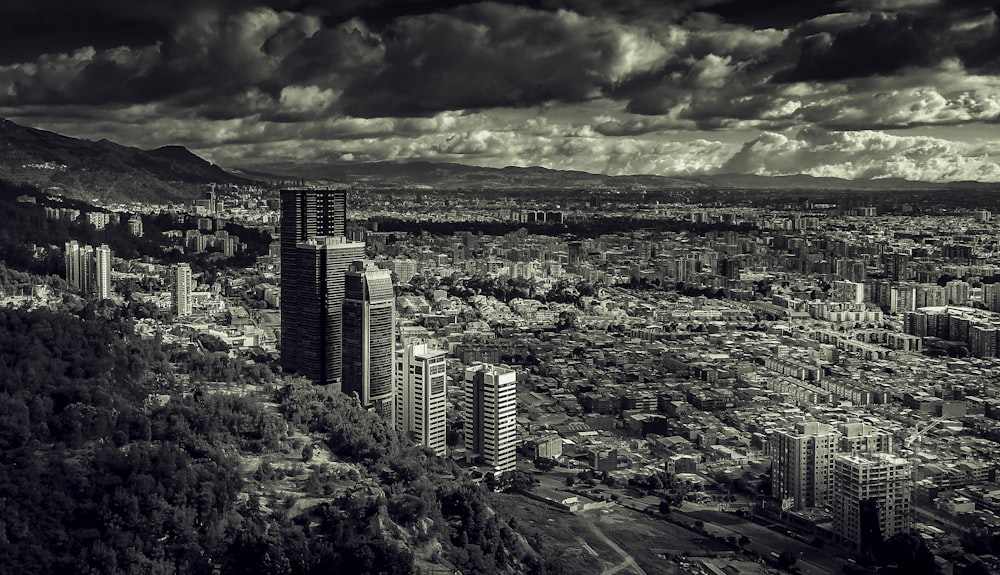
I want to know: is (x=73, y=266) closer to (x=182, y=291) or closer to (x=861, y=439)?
(x=182, y=291)

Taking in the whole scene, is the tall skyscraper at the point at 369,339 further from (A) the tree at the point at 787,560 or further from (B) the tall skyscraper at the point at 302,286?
(A) the tree at the point at 787,560

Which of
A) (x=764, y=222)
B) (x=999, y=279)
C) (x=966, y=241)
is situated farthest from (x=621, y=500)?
(x=764, y=222)

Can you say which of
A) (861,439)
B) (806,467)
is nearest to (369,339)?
(806,467)

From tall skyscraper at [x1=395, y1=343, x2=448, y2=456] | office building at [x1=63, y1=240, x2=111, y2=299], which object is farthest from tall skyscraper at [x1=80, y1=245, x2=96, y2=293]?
tall skyscraper at [x1=395, y1=343, x2=448, y2=456]

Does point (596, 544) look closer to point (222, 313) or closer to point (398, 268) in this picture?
point (222, 313)

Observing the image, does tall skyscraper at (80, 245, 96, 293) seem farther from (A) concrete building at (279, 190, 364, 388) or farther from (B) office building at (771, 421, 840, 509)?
(B) office building at (771, 421, 840, 509)
